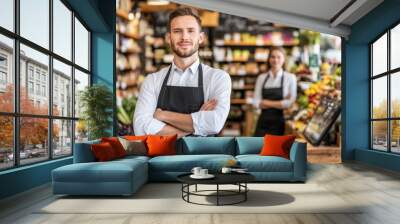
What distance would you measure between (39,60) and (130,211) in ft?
9.96

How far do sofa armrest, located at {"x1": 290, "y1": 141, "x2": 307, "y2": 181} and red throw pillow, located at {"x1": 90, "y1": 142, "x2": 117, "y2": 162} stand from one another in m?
2.59

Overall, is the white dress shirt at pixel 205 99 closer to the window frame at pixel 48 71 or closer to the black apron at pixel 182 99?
the black apron at pixel 182 99

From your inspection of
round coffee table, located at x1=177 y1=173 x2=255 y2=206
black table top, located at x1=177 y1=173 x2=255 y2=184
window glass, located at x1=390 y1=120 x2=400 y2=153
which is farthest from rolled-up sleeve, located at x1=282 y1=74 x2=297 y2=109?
black table top, located at x1=177 y1=173 x2=255 y2=184

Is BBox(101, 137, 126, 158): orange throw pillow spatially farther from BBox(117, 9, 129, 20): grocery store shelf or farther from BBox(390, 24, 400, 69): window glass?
BBox(390, 24, 400, 69): window glass

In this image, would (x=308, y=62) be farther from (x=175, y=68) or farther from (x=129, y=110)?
(x=129, y=110)

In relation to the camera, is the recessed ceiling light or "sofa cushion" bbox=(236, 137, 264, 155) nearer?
"sofa cushion" bbox=(236, 137, 264, 155)

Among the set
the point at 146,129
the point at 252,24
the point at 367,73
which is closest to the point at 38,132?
the point at 146,129

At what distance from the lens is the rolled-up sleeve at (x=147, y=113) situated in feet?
26.7

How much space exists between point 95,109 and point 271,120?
4.38m

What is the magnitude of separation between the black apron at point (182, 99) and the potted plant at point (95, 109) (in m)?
1.02

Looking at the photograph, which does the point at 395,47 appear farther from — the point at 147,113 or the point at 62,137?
the point at 62,137

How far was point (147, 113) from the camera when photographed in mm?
8281

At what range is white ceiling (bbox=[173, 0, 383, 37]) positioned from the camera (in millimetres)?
8234

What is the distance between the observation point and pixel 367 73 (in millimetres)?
9578
